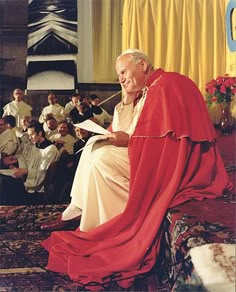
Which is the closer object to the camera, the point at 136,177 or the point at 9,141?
the point at 136,177

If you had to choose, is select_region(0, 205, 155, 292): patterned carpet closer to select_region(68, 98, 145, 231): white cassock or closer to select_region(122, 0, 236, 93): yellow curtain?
select_region(68, 98, 145, 231): white cassock

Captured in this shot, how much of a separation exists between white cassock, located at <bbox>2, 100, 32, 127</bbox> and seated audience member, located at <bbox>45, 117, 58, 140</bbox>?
4.2 inches

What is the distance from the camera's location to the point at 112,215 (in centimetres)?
202

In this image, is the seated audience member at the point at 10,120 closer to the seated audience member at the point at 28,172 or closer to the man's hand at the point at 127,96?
the seated audience member at the point at 28,172

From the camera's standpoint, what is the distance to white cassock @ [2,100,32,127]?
2123mm

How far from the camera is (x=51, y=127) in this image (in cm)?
220

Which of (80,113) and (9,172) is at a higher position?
(80,113)

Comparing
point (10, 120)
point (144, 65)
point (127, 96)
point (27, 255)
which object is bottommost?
point (27, 255)

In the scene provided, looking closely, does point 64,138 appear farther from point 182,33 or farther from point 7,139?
point 182,33

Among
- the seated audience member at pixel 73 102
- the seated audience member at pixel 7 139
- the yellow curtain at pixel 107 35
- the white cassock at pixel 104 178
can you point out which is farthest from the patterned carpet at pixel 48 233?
the yellow curtain at pixel 107 35

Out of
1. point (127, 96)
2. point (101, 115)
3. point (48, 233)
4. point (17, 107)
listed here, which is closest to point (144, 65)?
point (127, 96)

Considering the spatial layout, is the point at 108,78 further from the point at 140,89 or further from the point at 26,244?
the point at 26,244

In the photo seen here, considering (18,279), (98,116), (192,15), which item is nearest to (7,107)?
(98,116)

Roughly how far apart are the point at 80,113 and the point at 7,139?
1.29 feet
